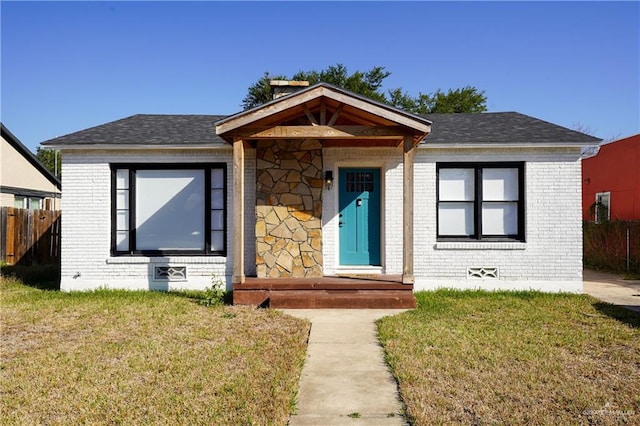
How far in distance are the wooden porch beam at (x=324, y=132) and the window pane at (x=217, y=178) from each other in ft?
6.09

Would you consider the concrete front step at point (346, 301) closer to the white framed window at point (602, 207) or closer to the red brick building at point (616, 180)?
the white framed window at point (602, 207)

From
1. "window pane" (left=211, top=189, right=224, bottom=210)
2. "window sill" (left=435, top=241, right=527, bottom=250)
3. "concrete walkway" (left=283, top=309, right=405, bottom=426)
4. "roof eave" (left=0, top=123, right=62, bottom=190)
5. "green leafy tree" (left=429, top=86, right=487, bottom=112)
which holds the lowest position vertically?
"concrete walkway" (left=283, top=309, right=405, bottom=426)

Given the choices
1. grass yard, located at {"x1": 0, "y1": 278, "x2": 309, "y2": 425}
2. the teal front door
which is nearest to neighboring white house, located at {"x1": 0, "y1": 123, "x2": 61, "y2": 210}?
grass yard, located at {"x1": 0, "y1": 278, "x2": 309, "y2": 425}

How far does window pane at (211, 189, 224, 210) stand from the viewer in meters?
9.46

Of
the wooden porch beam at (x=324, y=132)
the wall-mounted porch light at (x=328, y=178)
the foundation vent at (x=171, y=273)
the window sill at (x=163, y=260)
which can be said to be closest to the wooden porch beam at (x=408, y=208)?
the wooden porch beam at (x=324, y=132)

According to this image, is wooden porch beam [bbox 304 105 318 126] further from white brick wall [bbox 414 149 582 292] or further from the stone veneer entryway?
white brick wall [bbox 414 149 582 292]

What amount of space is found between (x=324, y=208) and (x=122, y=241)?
4377 mm

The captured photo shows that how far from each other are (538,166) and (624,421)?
6.62 metres

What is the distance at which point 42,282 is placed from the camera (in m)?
10.5

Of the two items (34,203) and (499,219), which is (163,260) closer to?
(499,219)

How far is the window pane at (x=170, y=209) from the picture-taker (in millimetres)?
9445

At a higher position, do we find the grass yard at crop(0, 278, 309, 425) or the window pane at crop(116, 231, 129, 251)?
the window pane at crop(116, 231, 129, 251)

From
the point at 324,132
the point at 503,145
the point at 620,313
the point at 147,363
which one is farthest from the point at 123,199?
the point at 620,313

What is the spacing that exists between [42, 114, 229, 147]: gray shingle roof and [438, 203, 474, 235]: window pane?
487cm
